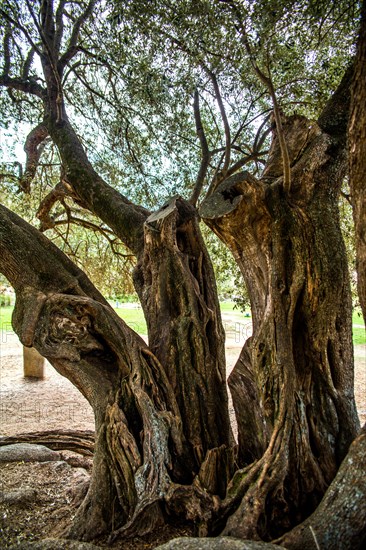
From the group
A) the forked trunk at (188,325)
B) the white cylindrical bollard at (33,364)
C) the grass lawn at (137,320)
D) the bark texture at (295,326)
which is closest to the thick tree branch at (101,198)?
the forked trunk at (188,325)

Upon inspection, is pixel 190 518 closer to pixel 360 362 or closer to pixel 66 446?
pixel 66 446

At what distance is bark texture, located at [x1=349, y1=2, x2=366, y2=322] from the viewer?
199 cm

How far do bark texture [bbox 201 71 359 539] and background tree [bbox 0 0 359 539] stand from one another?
1cm

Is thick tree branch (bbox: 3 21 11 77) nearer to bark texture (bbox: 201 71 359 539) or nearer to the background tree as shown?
the background tree

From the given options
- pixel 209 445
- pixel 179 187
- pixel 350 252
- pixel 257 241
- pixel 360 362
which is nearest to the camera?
pixel 257 241

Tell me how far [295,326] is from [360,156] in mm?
1373

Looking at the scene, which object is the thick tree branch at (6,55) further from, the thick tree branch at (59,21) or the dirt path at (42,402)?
the dirt path at (42,402)

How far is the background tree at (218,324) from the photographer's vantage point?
8.52 feet

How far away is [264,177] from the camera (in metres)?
3.28

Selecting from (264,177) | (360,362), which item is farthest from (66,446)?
(360,362)

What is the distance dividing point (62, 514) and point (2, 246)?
2.42 m

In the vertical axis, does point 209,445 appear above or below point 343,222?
below

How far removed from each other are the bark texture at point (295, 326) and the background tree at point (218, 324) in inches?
0.4

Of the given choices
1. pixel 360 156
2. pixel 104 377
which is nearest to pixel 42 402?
pixel 104 377
